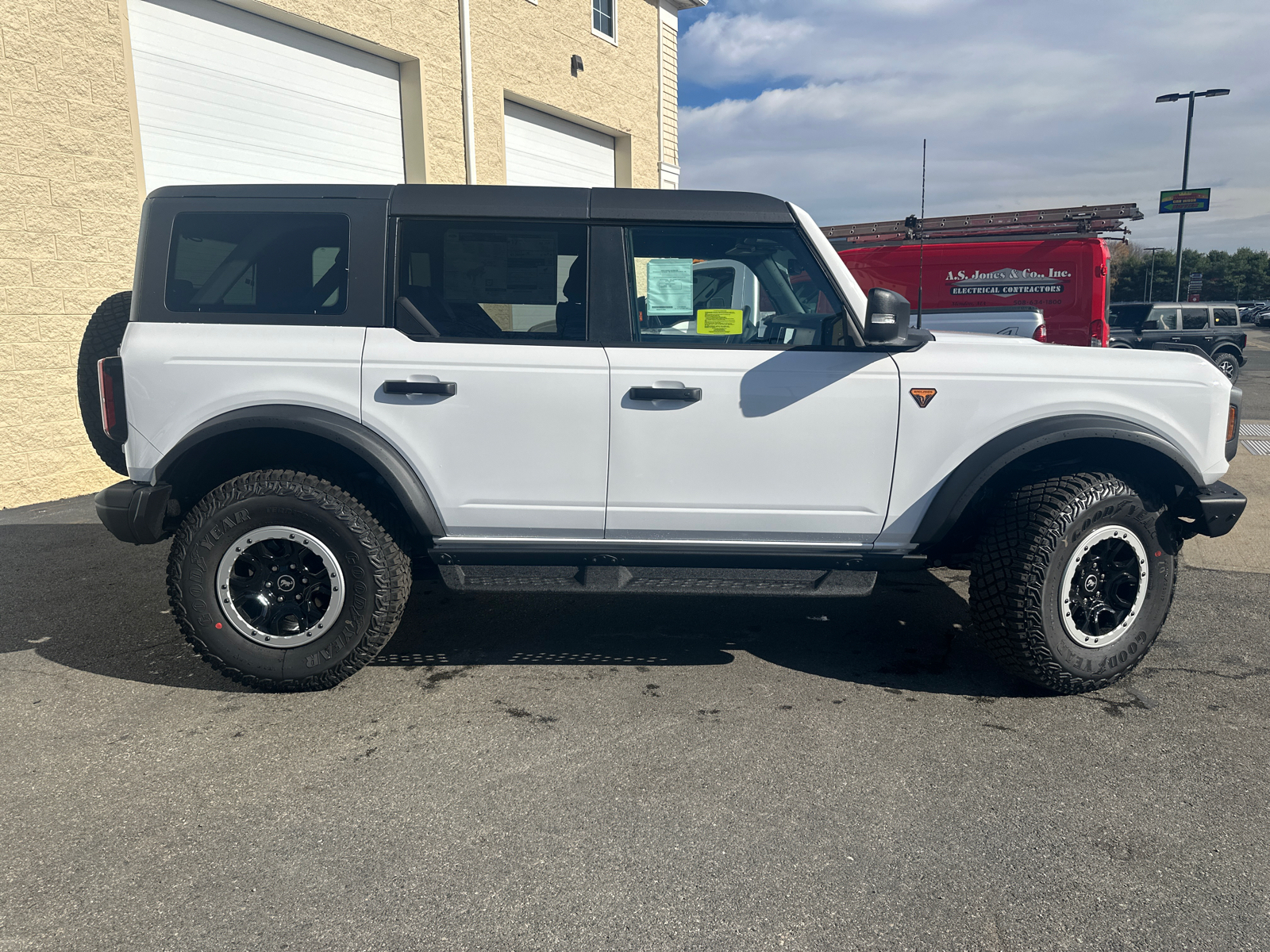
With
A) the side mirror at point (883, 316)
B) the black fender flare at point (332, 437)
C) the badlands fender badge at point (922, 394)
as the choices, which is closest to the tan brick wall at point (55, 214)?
the black fender flare at point (332, 437)

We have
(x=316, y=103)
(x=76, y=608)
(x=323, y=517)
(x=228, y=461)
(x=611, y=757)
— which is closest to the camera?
(x=611, y=757)

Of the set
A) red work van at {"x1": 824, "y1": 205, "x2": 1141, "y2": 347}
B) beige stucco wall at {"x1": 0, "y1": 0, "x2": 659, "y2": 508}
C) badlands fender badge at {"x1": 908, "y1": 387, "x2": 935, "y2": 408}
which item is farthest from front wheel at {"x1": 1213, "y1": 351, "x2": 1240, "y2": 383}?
beige stucco wall at {"x1": 0, "y1": 0, "x2": 659, "y2": 508}

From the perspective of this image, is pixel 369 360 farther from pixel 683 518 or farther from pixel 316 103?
pixel 316 103

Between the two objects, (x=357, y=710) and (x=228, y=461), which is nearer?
(x=357, y=710)

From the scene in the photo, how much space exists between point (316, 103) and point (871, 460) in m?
7.95

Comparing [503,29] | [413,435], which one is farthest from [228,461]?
[503,29]

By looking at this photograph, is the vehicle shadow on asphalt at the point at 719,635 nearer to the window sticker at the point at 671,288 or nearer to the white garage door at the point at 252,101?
the window sticker at the point at 671,288

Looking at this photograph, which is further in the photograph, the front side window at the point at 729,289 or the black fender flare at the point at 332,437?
the front side window at the point at 729,289

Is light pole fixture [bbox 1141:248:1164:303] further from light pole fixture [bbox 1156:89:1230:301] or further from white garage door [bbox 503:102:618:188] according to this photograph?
white garage door [bbox 503:102:618:188]

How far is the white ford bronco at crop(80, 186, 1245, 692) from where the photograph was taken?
11.0 ft

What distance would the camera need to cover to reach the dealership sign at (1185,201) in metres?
35.5

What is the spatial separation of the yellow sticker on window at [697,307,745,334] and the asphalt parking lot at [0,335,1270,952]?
1.42 metres

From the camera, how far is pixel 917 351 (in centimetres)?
345

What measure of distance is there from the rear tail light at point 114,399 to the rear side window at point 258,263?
0.31 metres
